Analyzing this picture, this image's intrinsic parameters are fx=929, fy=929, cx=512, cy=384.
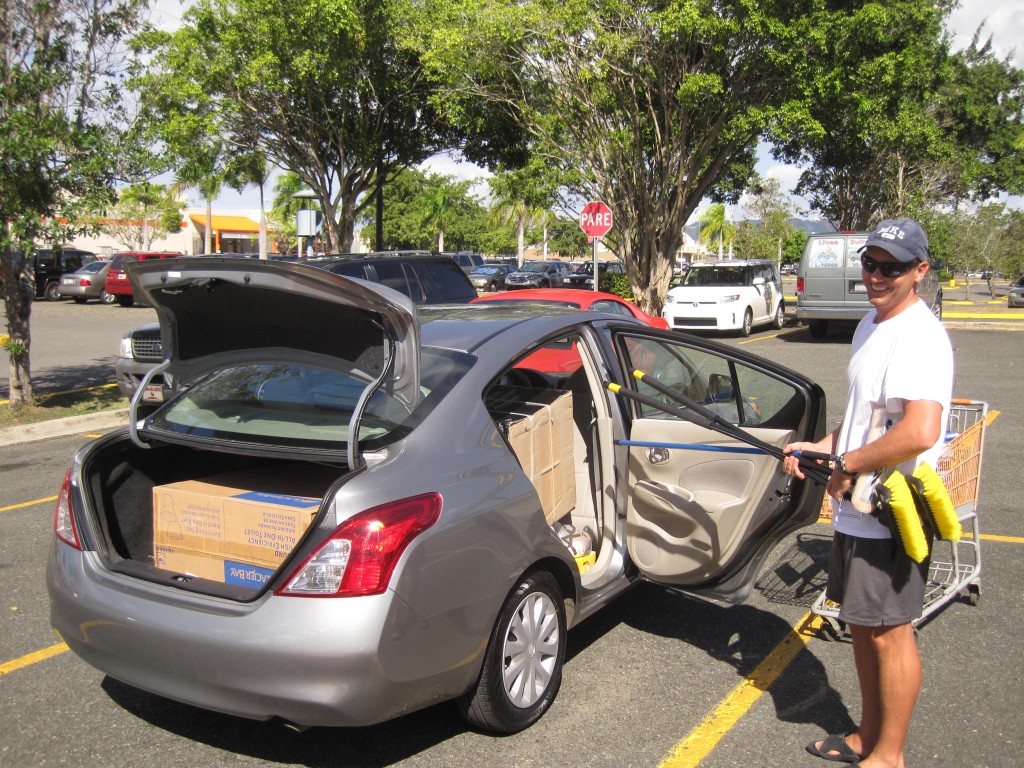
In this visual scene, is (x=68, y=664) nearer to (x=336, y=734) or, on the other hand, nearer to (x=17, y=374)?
(x=336, y=734)

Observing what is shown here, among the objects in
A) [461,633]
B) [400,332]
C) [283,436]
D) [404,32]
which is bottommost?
[461,633]

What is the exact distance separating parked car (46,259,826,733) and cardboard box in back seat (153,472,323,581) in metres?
0.01

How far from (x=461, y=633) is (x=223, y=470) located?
1.61m

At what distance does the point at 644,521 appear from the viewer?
4.18 metres

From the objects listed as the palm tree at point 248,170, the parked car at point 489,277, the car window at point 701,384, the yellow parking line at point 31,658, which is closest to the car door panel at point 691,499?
the car window at point 701,384

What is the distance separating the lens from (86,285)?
101 ft

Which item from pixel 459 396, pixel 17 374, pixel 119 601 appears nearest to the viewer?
pixel 119 601

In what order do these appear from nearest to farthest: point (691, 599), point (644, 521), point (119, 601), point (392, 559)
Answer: point (392, 559), point (119, 601), point (644, 521), point (691, 599)

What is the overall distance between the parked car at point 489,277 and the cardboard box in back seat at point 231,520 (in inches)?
1446

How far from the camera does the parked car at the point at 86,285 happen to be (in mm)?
Answer: 30859

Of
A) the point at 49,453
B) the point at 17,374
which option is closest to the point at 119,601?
the point at 49,453

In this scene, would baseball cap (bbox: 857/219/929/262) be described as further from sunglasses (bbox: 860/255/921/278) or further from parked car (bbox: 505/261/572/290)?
parked car (bbox: 505/261/572/290)

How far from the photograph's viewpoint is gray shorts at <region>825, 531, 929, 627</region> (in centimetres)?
308

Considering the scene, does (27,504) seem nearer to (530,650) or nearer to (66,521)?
(66,521)
